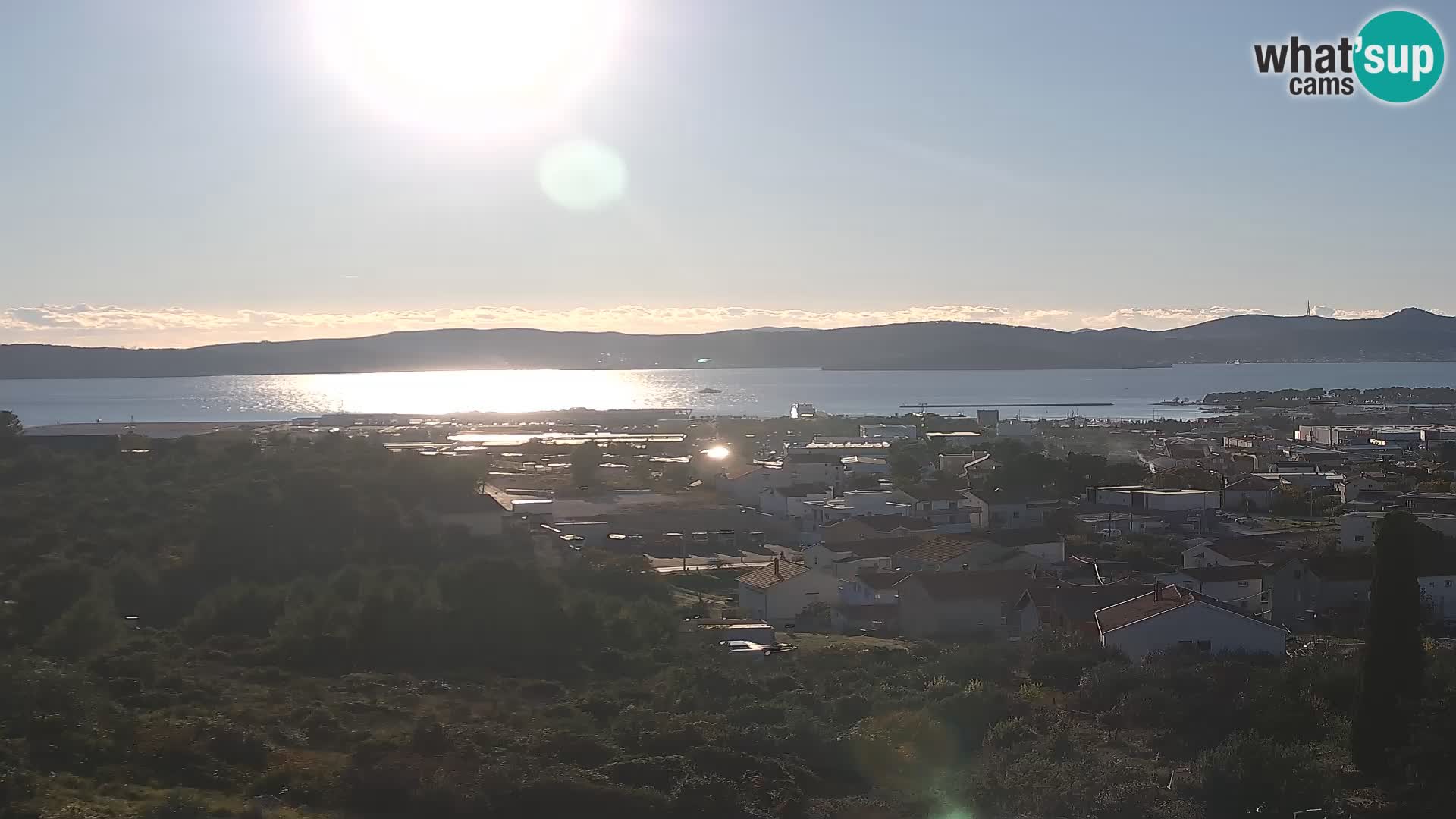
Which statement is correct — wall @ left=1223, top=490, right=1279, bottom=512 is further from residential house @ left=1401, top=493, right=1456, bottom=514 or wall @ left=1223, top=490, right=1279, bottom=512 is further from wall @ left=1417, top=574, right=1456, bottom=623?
wall @ left=1417, top=574, right=1456, bottom=623

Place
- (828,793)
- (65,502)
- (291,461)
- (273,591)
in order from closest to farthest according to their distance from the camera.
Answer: (828,793), (273,591), (65,502), (291,461)

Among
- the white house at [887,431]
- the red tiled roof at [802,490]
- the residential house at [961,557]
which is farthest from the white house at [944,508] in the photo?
the white house at [887,431]

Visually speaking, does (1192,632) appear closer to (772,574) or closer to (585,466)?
(772,574)

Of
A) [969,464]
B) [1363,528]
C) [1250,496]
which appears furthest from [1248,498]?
[1363,528]

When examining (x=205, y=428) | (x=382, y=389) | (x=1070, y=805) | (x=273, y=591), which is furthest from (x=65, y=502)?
(x=382, y=389)

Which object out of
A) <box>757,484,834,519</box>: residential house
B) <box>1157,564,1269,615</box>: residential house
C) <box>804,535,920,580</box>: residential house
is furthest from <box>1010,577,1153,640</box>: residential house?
<box>757,484,834,519</box>: residential house

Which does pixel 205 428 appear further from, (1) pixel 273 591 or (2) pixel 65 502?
(1) pixel 273 591
